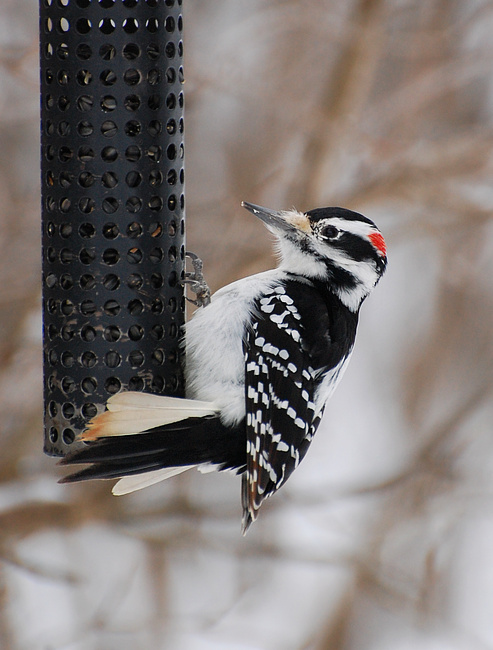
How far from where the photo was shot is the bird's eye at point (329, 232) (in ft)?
9.05

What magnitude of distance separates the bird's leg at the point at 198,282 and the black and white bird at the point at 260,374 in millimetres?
35

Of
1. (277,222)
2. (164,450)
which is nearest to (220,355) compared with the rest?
(164,450)

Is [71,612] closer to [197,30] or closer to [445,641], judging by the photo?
[445,641]

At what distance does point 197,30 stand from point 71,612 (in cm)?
279

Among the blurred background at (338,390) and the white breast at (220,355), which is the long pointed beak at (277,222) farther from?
the blurred background at (338,390)

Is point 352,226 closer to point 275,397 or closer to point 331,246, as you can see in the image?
point 331,246

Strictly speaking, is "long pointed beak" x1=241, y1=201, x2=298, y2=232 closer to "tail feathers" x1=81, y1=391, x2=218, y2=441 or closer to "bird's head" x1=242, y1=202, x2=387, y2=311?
"bird's head" x1=242, y1=202, x2=387, y2=311

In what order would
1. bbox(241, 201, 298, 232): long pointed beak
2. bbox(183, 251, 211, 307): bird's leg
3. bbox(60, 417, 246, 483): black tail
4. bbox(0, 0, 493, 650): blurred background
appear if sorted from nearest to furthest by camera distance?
bbox(60, 417, 246, 483): black tail, bbox(183, 251, 211, 307): bird's leg, bbox(241, 201, 298, 232): long pointed beak, bbox(0, 0, 493, 650): blurred background

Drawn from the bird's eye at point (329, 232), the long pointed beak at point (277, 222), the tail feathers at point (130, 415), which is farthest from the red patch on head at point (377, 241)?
the tail feathers at point (130, 415)

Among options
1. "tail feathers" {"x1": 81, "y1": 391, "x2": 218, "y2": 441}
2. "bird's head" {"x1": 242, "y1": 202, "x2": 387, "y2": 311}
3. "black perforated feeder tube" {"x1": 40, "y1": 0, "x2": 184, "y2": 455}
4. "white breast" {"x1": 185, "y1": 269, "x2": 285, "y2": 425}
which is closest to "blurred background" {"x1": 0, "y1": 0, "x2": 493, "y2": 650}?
"bird's head" {"x1": 242, "y1": 202, "x2": 387, "y2": 311}

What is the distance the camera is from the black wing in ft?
8.05

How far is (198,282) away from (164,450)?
0.51 m

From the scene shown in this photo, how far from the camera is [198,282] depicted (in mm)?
2627

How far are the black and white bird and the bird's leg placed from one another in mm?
35
